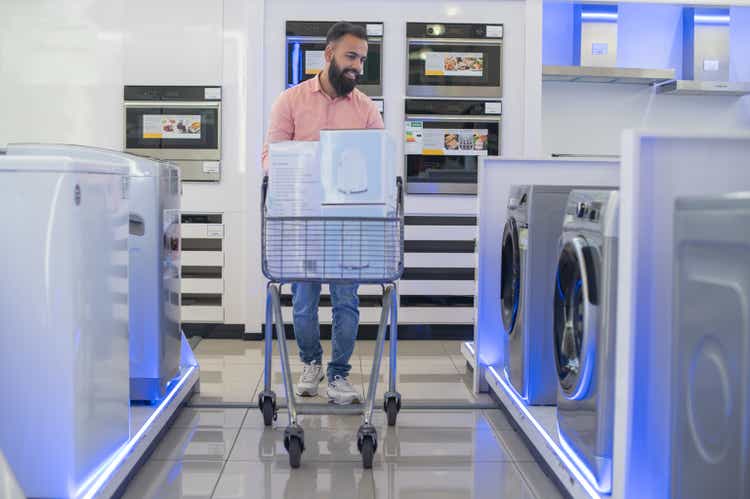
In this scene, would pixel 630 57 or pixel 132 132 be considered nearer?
pixel 132 132

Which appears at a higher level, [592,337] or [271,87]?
[271,87]

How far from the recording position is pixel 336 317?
3.59 meters

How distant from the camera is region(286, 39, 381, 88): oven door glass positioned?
5336 mm

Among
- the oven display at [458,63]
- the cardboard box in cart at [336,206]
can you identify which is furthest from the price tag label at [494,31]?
the cardboard box in cart at [336,206]

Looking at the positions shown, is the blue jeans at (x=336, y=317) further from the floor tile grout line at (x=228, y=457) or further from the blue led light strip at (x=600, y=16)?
the blue led light strip at (x=600, y=16)

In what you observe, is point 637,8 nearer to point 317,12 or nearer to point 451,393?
point 317,12

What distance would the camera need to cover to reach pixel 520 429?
3.25m

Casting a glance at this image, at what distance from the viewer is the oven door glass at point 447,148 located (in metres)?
5.38

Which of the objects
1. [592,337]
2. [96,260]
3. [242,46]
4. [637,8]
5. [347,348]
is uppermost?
[637,8]

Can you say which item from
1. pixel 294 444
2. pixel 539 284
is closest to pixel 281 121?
pixel 539 284

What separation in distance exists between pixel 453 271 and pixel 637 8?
270 centimetres

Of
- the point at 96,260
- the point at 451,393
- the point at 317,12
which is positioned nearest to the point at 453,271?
the point at 451,393

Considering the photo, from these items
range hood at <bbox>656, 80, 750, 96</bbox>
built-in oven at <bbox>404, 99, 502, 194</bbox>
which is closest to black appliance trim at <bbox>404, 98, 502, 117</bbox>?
built-in oven at <bbox>404, 99, 502, 194</bbox>

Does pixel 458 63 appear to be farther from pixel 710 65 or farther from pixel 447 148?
pixel 710 65
